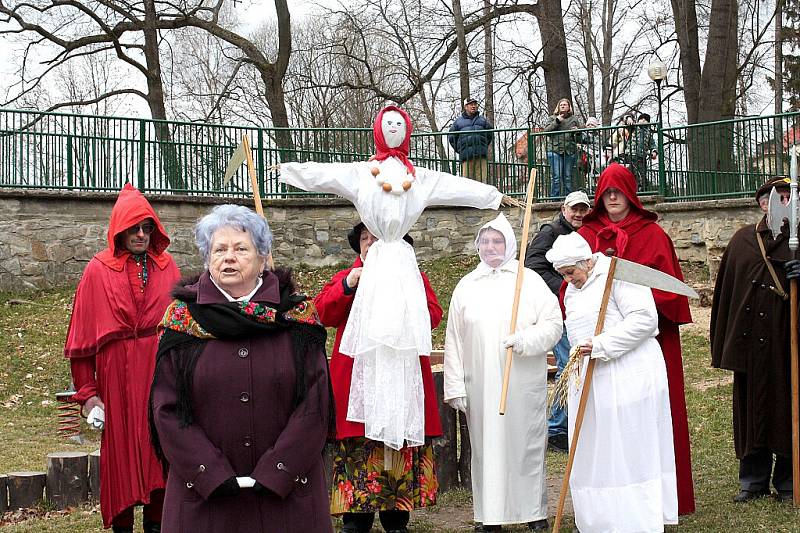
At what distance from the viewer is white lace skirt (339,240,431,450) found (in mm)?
5684

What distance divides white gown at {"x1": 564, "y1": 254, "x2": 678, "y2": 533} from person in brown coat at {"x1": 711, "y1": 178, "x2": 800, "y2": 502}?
1.04 meters

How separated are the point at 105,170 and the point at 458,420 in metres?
9.58

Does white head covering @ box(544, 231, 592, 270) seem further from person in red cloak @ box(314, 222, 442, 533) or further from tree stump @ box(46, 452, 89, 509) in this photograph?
tree stump @ box(46, 452, 89, 509)

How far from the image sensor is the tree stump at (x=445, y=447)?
7.15 meters

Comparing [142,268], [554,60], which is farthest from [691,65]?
[142,268]

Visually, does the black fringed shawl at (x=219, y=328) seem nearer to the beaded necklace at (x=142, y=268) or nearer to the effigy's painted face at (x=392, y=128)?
the beaded necklace at (x=142, y=268)

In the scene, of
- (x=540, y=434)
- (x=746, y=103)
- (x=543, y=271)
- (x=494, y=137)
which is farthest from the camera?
(x=746, y=103)

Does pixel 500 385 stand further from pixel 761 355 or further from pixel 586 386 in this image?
pixel 761 355

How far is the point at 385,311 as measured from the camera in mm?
5723

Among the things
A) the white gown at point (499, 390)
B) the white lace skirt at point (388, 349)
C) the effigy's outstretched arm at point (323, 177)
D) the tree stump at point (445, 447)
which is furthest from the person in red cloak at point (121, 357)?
the tree stump at point (445, 447)

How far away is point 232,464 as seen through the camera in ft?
12.7

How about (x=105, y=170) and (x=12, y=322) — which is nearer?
(x=12, y=322)

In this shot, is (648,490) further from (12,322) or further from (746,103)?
(746,103)

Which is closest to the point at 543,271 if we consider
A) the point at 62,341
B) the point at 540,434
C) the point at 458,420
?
the point at 458,420
